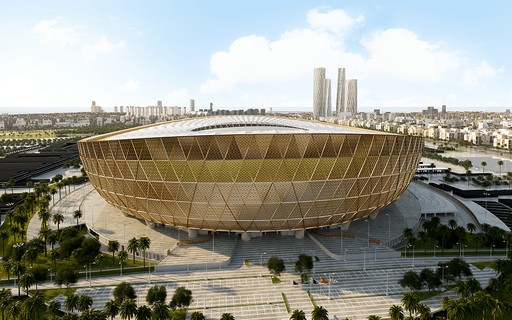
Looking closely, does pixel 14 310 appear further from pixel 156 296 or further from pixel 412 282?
pixel 412 282

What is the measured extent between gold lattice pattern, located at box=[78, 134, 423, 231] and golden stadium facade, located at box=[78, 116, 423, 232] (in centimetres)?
12

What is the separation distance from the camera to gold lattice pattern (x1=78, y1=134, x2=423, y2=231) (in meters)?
39.9

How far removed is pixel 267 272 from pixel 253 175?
Result: 454 inches

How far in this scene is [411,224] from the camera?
53.9 m

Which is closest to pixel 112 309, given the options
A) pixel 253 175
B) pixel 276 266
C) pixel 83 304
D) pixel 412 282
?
pixel 83 304

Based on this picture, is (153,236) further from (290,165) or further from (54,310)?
(290,165)

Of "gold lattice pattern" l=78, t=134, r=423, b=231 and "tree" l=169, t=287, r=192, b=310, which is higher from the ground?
"gold lattice pattern" l=78, t=134, r=423, b=231

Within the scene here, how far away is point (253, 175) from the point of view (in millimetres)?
40438

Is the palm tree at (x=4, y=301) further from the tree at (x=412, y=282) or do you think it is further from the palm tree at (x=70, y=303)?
the tree at (x=412, y=282)

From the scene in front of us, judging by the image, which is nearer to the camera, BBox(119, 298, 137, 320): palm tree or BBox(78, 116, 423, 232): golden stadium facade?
BBox(119, 298, 137, 320): palm tree

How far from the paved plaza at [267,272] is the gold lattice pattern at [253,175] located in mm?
2930

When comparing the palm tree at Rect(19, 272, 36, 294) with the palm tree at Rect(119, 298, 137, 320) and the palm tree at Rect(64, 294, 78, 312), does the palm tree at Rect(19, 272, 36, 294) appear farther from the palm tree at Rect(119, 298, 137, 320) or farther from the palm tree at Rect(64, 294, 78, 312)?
the palm tree at Rect(119, 298, 137, 320)

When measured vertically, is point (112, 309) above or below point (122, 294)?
above

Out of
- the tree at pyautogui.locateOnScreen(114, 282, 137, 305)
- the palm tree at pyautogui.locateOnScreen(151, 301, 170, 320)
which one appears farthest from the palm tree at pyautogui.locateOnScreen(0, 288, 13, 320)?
the palm tree at pyautogui.locateOnScreen(151, 301, 170, 320)
